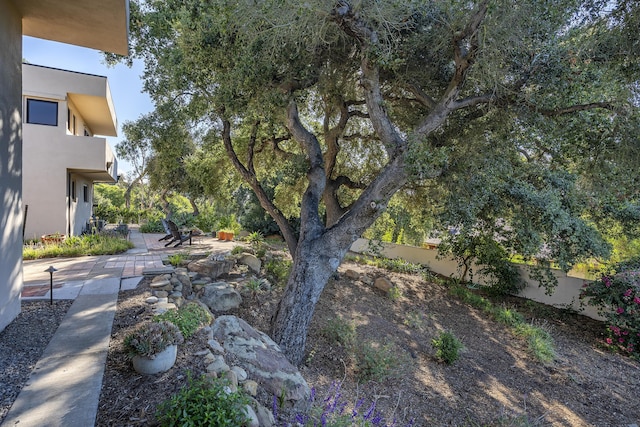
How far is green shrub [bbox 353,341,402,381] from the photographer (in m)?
5.15

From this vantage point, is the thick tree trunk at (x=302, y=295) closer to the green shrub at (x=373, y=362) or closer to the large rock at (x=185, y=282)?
the green shrub at (x=373, y=362)

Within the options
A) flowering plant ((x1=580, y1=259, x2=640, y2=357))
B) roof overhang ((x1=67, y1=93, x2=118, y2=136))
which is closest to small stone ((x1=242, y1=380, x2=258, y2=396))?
flowering plant ((x1=580, y1=259, x2=640, y2=357))

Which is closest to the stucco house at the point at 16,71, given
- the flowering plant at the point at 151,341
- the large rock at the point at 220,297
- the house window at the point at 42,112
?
the flowering plant at the point at 151,341

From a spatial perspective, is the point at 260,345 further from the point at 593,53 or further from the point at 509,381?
the point at 593,53

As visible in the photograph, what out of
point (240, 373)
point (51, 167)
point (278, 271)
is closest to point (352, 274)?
point (278, 271)

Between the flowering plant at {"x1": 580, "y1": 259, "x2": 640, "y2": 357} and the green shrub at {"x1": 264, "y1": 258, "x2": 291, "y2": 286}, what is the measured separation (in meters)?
7.15

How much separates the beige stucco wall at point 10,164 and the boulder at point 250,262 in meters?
4.22

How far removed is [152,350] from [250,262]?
5.13 m

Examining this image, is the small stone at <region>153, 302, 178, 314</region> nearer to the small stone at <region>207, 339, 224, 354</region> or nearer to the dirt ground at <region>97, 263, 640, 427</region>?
the dirt ground at <region>97, 263, 640, 427</region>

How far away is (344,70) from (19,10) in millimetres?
5037

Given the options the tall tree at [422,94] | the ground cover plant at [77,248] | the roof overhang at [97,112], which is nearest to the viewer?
the tall tree at [422,94]

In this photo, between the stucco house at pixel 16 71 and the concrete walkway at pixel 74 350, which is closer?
the concrete walkway at pixel 74 350

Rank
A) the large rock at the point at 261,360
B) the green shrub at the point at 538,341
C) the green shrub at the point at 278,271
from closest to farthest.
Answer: the large rock at the point at 261,360 < the green shrub at the point at 538,341 < the green shrub at the point at 278,271

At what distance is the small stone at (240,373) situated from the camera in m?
3.25
